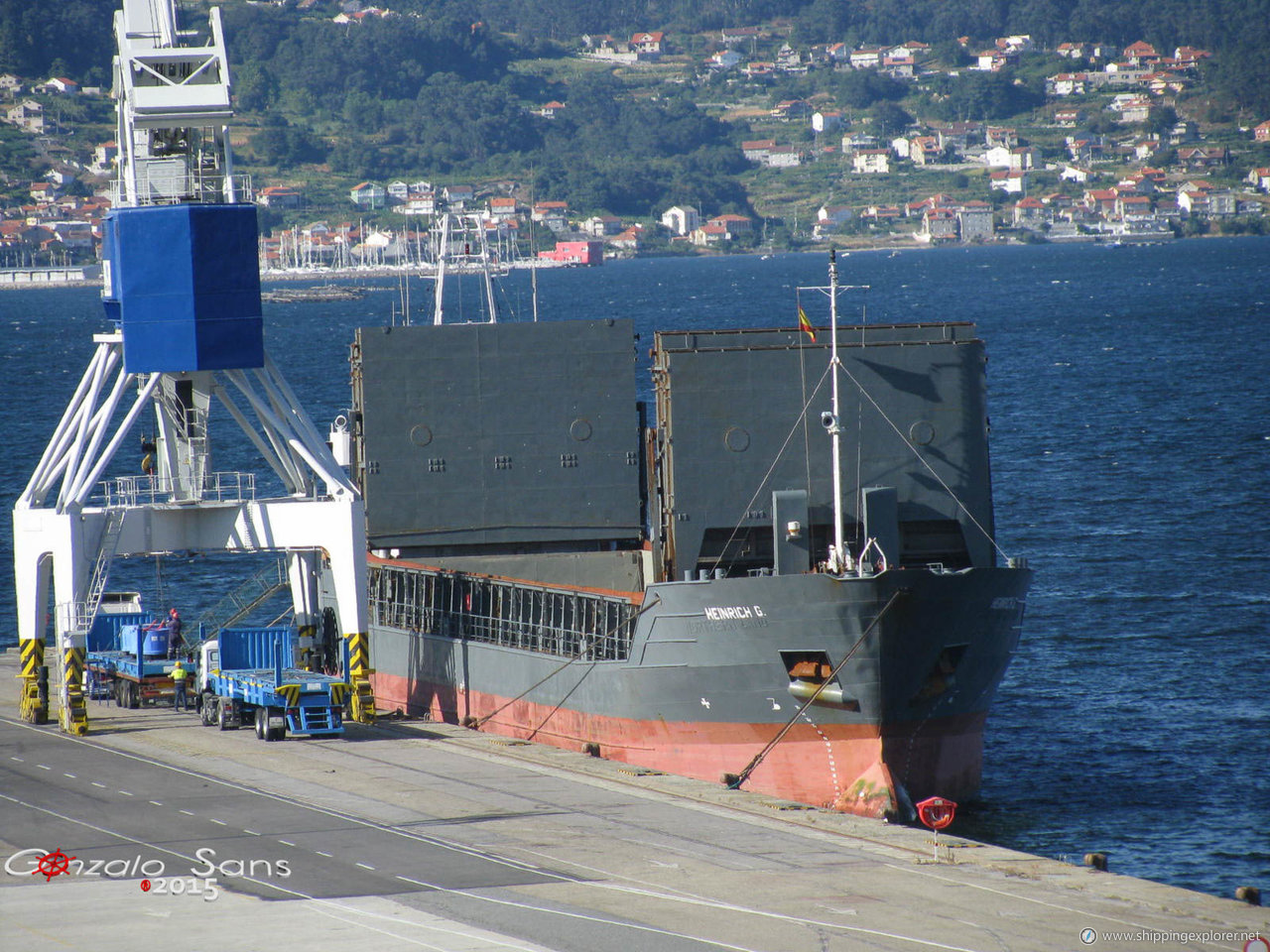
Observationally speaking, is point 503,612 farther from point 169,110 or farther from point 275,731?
point 169,110

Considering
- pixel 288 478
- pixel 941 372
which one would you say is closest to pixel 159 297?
pixel 288 478

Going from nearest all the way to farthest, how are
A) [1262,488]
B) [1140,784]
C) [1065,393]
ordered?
[1140,784] < [1262,488] < [1065,393]

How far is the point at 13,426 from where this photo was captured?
338 ft

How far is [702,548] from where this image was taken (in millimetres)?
38812

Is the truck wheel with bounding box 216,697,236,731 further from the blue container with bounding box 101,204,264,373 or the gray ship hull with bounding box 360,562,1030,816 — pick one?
the gray ship hull with bounding box 360,562,1030,816

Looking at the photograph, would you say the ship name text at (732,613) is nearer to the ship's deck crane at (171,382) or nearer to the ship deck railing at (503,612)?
the ship deck railing at (503,612)

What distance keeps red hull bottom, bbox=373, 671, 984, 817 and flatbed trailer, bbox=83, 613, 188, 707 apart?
10321 mm

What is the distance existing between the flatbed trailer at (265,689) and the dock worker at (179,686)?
570 millimetres

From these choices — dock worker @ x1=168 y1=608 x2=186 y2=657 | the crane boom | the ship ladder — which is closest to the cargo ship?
dock worker @ x1=168 y1=608 x2=186 y2=657

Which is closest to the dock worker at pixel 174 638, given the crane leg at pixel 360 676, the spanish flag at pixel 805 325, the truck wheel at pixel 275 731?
the crane leg at pixel 360 676

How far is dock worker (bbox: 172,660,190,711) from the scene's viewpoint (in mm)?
40625

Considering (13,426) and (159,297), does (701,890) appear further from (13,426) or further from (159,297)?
(13,426)

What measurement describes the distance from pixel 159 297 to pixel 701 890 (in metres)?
21.0

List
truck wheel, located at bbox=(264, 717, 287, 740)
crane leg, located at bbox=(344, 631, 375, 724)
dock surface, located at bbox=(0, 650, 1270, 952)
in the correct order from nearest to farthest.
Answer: dock surface, located at bbox=(0, 650, 1270, 952) → truck wheel, located at bbox=(264, 717, 287, 740) → crane leg, located at bbox=(344, 631, 375, 724)
